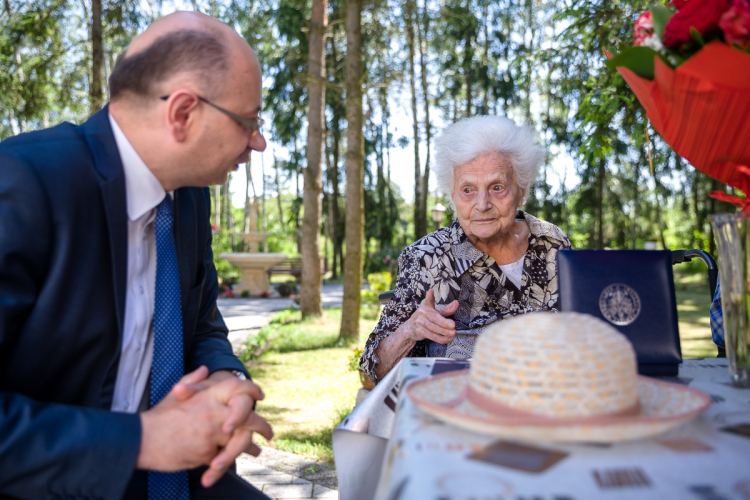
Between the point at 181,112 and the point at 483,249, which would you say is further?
the point at 483,249

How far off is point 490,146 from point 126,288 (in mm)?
1761

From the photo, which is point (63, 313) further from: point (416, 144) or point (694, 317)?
point (416, 144)

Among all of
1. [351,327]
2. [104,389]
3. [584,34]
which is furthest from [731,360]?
[351,327]

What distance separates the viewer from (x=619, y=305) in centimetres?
132

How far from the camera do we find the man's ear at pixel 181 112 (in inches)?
→ 53.3

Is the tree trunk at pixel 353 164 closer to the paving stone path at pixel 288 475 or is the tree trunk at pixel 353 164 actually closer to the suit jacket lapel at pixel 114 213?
the paving stone path at pixel 288 475

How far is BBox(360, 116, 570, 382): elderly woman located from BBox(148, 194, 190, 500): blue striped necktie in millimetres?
983

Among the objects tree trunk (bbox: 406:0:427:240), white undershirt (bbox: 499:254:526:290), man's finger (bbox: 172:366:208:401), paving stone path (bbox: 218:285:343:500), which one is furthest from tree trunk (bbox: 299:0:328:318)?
tree trunk (bbox: 406:0:427:240)

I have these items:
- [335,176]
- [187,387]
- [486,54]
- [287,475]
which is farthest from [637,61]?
[335,176]

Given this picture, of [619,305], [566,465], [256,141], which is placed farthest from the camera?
[256,141]

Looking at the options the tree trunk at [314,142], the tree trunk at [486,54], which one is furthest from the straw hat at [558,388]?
the tree trunk at [486,54]

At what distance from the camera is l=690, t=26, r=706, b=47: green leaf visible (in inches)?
40.1

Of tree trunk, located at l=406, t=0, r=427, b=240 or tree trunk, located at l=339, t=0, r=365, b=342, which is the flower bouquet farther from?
tree trunk, located at l=406, t=0, r=427, b=240

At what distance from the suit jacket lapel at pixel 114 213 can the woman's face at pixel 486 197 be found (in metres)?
1.60
